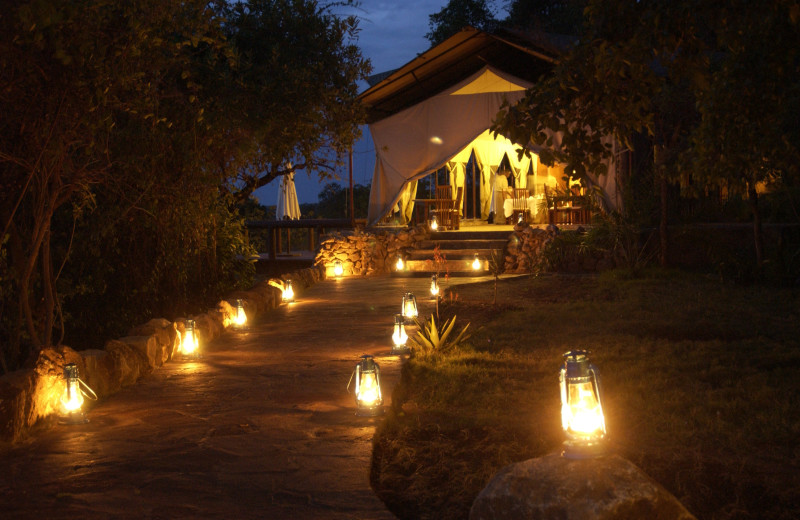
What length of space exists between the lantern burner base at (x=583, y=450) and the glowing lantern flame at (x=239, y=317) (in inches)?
238

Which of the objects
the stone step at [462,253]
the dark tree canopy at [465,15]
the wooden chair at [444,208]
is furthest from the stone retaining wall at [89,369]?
the dark tree canopy at [465,15]

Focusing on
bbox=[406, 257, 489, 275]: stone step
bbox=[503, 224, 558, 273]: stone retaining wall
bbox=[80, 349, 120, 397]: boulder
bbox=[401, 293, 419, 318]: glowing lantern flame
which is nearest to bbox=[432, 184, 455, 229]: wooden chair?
bbox=[406, 257, 489, 275]: stone step

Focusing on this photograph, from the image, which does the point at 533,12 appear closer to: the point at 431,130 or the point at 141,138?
the point at 431,130

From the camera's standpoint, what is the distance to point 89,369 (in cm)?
507

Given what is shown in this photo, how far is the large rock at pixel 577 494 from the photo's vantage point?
8.16ft

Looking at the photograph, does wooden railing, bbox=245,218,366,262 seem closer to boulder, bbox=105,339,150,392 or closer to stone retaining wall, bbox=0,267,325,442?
stone retaining wall, bbox=0,267,325,442

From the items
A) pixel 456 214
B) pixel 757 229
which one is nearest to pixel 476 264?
pixel 456 214

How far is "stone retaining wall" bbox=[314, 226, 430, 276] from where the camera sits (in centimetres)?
1508

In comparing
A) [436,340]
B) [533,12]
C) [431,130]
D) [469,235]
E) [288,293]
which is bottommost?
[436,340]

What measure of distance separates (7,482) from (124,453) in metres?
0.59

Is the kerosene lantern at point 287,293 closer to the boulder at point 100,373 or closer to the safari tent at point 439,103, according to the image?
the safari tent at point 439,103

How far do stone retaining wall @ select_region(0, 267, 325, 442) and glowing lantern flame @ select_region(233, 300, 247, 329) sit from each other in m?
0.42

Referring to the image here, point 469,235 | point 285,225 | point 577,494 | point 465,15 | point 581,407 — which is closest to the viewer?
point 577,494

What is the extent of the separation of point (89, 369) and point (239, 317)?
133 inches
